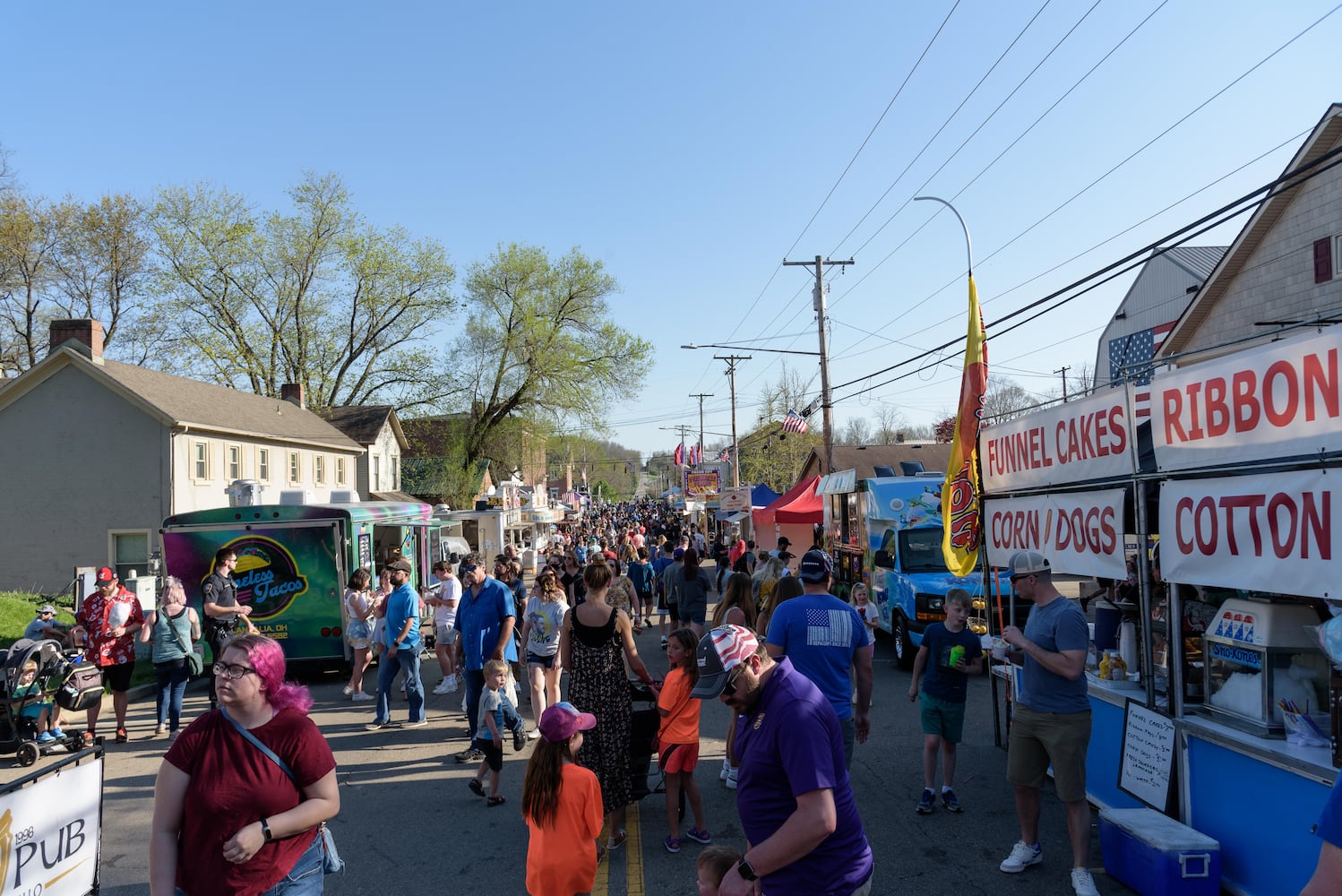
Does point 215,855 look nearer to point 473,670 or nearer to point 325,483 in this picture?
point 473,670

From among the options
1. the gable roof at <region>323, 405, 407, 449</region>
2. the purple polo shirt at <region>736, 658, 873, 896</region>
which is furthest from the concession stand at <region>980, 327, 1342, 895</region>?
the gable roof at <region>323, 405, 407, 449</region>

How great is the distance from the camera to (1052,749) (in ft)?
17.0

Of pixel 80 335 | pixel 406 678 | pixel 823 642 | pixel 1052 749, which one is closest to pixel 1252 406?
pixel 1052 749

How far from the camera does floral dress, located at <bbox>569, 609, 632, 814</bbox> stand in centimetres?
593

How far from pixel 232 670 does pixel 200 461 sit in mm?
26394

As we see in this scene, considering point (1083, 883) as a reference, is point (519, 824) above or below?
below

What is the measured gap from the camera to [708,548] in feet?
132

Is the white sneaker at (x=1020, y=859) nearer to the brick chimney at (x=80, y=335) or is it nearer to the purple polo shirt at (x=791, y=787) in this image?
the purple polo shirt at (x=791, y=787)

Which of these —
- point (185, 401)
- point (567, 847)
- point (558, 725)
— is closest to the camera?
point (567, 847)

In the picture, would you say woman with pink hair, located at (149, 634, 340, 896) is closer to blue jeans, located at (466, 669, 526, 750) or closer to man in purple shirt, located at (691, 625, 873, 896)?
man in purple shirt, located at (691, 625, 873, 896)

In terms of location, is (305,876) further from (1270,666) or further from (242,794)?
(1270,666)

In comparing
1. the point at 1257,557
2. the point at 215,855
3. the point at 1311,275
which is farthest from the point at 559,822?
the point at 1311,275

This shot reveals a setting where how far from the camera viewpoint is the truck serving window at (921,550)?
40.9 feet

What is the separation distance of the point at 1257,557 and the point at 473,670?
5.93 metres
